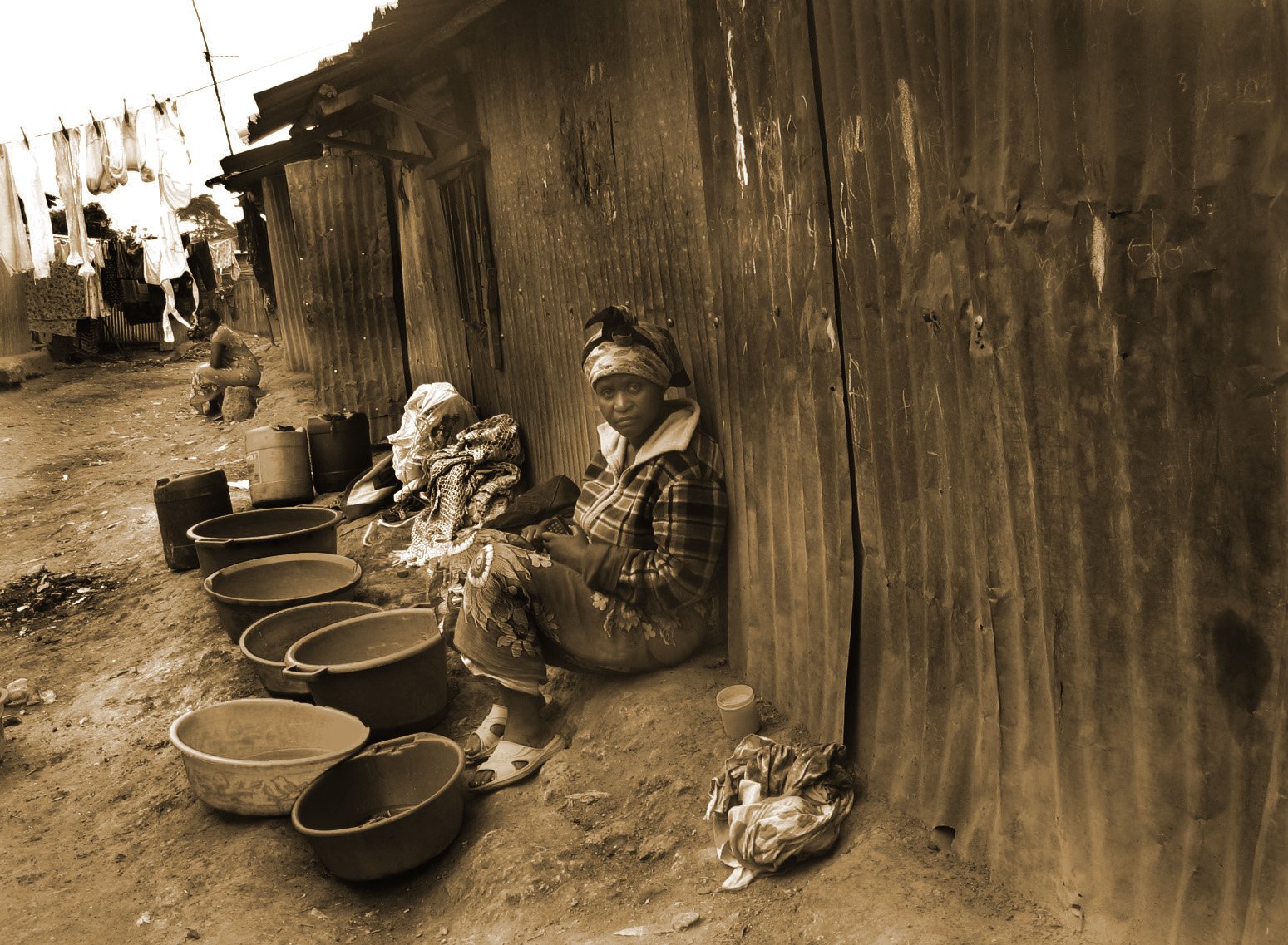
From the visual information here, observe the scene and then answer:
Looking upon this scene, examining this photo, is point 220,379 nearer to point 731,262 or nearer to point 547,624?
point 547,624

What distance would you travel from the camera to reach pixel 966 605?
8.10 ft

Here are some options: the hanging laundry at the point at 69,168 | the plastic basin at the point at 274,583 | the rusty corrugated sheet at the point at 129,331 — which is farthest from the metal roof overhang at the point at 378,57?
the rusty corrugated sheet at the point at 129,331

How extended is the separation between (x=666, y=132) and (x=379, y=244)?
5.98 m

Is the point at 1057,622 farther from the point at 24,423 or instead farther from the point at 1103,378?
the point at 24,423

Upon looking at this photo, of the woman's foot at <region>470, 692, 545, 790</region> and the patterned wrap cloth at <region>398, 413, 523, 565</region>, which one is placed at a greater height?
the patterned wrap cloth at <region>398, 413, 523, 565</region>

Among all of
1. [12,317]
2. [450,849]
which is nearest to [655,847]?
[450,849]

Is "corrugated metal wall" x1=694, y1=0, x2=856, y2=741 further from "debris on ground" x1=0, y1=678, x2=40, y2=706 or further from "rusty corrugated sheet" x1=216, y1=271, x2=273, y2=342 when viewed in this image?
"rusty corrugated sheet" x1=216, y1=271, x2=273, y2=342

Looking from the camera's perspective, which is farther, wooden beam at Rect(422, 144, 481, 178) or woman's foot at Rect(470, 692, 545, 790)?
wooden beam at Rect(422, 144, 481, 178)

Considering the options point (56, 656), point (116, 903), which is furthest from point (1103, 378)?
point (56, 656)

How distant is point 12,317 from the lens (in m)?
15.8

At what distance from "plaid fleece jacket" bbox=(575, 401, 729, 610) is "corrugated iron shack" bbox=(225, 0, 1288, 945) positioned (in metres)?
0.12

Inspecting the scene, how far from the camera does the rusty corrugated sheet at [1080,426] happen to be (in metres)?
1.73

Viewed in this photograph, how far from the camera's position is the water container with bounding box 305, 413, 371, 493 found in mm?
8148

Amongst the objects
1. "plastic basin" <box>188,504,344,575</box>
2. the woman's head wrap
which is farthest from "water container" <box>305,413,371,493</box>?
the woman's head wrap
